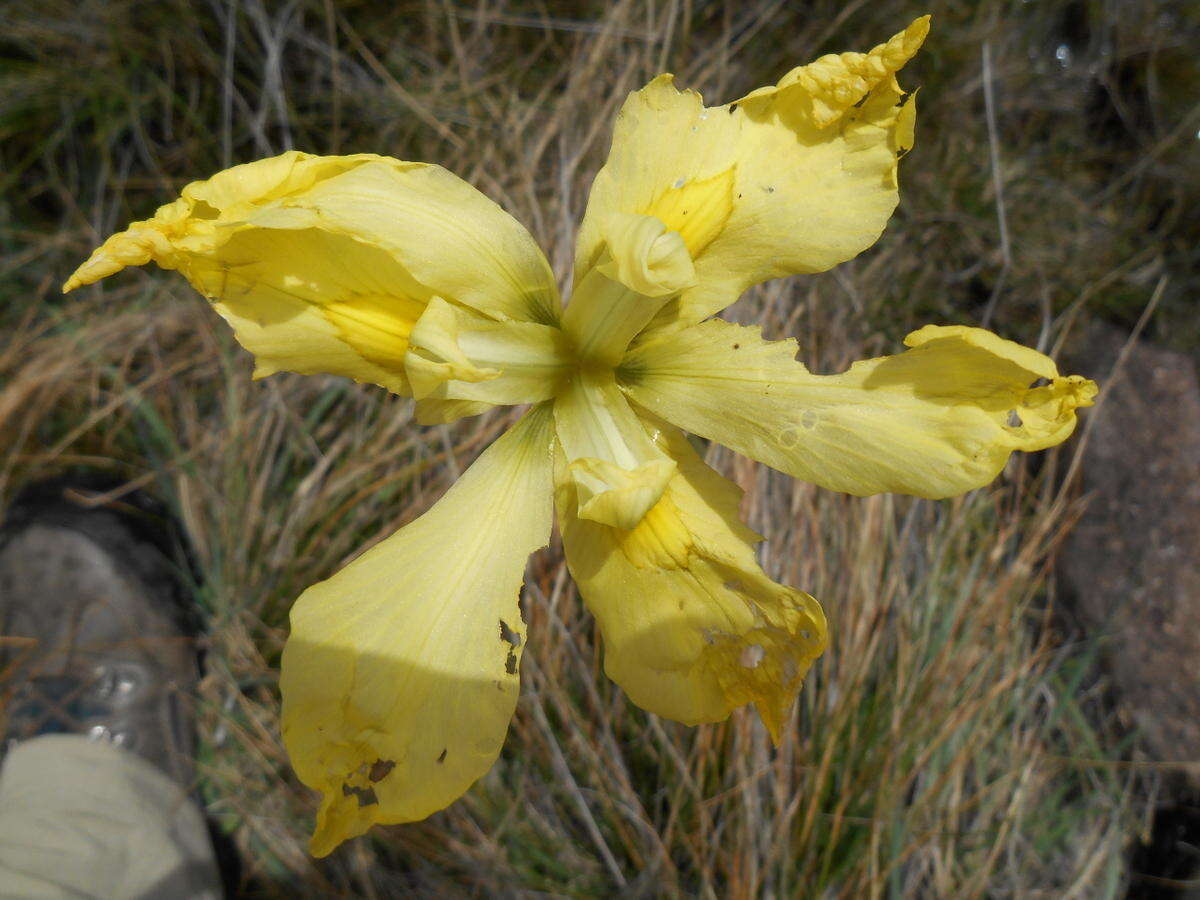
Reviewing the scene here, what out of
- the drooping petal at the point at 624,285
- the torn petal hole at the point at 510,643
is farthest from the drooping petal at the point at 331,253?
the torn petal hole at the point at 510,643

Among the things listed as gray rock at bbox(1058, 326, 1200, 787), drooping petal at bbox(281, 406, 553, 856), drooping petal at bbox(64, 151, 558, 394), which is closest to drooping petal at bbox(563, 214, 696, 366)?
drooping petal at bbox(64, 151, 558, 394)

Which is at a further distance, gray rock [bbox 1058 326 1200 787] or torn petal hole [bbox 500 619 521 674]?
gray rock [bbox 1058 326 1200 787]

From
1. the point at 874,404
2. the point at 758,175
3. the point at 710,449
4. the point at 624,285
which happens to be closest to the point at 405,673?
the point at 624,285

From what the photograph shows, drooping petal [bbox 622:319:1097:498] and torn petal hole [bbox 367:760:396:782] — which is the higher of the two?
drooping petal [bbox 622:319:1097:498]

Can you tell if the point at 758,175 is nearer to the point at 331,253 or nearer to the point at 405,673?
the point at 331,253

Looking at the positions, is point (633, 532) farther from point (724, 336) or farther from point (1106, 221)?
point (1106, 221)

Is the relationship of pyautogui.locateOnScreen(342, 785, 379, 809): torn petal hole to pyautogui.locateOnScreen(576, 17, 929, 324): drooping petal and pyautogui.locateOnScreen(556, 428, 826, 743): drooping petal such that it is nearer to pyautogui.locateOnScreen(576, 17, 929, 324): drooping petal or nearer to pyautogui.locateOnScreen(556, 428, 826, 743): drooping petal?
pyautogui.locateOnScreen(556, 428, 826, 743): drooping petal
